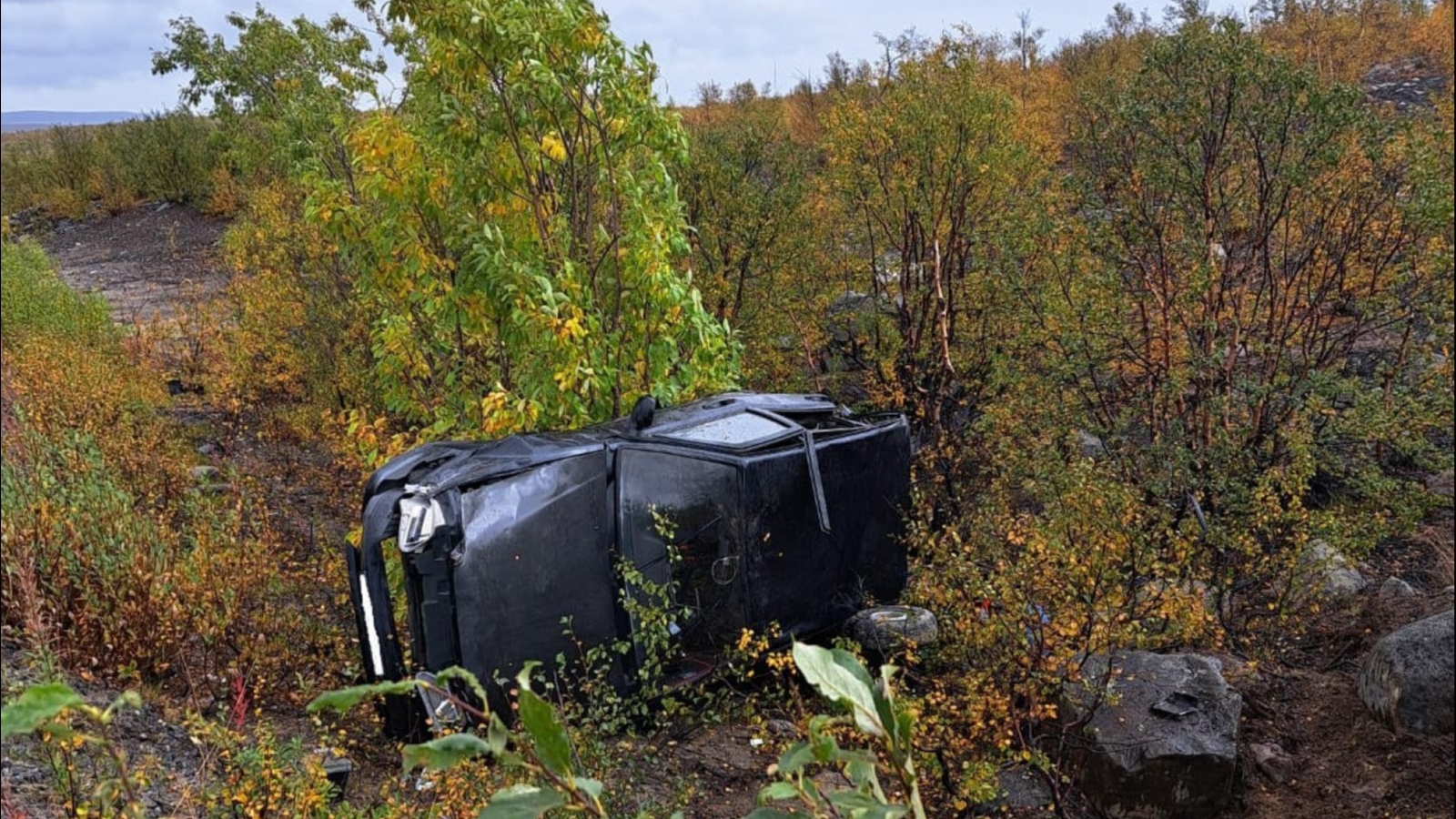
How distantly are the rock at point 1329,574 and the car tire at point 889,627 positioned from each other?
239 centimetres

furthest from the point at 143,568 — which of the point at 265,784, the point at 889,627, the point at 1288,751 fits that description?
the point at 1288,751

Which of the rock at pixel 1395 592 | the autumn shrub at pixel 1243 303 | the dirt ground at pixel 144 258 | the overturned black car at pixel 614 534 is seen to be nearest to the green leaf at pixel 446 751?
the overturned black car at pixel 614 534

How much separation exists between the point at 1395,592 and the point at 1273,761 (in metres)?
2.37

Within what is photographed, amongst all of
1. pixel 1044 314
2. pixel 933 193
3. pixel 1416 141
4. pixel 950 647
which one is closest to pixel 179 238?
pixel 933 193

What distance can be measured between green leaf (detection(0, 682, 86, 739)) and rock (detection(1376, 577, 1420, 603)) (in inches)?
287

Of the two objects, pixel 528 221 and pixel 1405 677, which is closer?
pixel 1405 677

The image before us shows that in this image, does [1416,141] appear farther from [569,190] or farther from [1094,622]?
[569,190]

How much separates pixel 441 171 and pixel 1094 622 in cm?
417

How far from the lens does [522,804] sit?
33.7 inches

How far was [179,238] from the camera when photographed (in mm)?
20328

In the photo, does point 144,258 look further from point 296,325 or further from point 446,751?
point 446,751

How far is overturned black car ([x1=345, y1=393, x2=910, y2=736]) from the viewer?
4.05 metres

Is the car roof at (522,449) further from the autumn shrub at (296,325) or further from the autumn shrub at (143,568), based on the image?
the autumn shrub at (296,325)

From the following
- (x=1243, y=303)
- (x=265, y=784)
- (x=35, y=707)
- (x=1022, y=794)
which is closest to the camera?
(x=35, y=707)
